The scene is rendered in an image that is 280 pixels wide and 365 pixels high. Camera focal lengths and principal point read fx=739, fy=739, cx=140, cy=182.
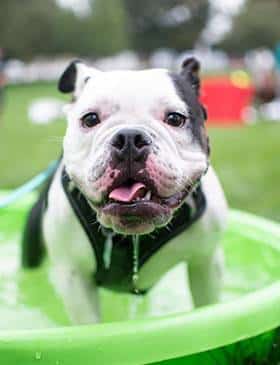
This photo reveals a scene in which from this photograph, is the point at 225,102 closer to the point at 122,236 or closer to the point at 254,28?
the point at 122,236

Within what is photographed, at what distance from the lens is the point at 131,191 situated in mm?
1766

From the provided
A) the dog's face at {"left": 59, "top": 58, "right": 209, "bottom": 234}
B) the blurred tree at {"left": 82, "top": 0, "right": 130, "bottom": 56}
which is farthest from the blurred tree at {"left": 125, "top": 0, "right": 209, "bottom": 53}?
the dog's face at {"left": 59, "top": 58, "right": 209, "bottom": 234}

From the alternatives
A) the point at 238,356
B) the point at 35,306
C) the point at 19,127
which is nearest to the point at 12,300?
the point at 35,306

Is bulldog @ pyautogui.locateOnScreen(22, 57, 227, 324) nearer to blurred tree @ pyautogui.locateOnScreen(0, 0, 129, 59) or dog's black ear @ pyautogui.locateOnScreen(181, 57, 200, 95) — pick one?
dog's black ear @ pyautogui.locateOnScreen(181, 57, 200, 95)

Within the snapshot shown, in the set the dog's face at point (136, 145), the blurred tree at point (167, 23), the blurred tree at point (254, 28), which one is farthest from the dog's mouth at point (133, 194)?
the blurred tree at point (254, 28)

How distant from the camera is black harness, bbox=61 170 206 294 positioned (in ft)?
6.85

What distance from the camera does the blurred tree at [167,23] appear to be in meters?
51.2

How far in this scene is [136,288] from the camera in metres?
2.26

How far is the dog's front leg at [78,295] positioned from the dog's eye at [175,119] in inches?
22.1

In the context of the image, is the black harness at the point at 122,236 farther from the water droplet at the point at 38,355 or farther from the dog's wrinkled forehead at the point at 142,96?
the water droplet at the point at 38,355

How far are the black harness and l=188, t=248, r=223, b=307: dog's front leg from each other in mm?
215

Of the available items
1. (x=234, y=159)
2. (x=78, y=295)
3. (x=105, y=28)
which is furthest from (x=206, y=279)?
(x=105, y=28)

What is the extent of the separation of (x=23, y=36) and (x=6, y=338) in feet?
127

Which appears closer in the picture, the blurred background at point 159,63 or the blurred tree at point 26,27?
the blurred background at point 159,63
